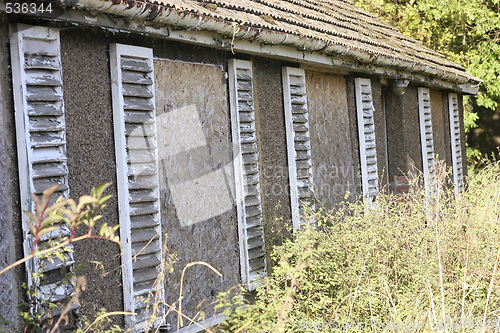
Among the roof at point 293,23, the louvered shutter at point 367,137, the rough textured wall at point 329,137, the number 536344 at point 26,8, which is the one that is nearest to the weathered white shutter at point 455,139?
the roof at point 293,23

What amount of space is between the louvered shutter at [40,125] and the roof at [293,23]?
41cm

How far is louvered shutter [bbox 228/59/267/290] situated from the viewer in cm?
542

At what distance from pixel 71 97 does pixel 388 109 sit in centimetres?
625

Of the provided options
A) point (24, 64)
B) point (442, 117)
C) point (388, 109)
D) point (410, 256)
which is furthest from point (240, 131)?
point (442, 117)

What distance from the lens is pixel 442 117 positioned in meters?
11.4

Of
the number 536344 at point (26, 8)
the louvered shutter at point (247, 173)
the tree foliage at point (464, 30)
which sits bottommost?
the louvered shutter at point (247, 173)

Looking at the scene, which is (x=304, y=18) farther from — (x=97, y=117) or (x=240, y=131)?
(x=97, y=117)

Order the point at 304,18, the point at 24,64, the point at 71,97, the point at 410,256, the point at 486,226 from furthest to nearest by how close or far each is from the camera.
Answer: the point at 304,18 → the point at 486,226 → the point at 410,256 → the point at 71,97 → the point at 24,64

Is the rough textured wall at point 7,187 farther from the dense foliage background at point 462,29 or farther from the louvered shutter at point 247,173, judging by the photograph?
the dense foliage background at point 462,29

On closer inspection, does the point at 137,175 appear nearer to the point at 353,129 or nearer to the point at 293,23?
the point at 293,23

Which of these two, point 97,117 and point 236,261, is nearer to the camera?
point 97,117

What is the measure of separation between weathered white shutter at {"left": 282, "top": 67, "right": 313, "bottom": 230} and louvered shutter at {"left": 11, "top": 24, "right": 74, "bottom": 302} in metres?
3.01

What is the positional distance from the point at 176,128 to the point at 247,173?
993mm

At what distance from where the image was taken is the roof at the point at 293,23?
4031 millimetres
